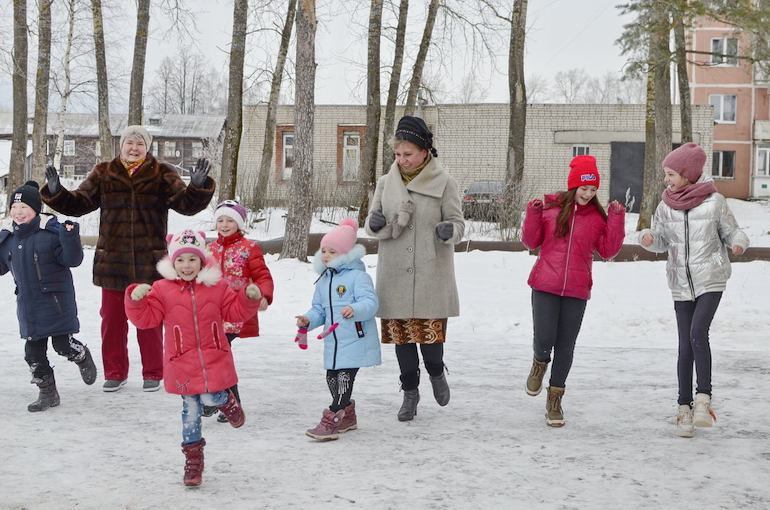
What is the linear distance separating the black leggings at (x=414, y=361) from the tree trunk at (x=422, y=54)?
648 inches

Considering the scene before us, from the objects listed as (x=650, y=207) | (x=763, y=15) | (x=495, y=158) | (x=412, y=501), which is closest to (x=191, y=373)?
(x=412, y=501)

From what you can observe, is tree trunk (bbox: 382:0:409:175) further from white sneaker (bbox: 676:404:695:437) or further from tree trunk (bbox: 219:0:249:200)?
white sneaker (bbox: 676:404:695:437)

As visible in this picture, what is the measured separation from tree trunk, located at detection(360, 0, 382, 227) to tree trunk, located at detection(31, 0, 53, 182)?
24.1ft

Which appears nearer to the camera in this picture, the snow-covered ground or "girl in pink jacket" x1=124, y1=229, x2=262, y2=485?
the snow-covered ground

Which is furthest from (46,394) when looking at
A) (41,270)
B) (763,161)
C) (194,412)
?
(763,161)

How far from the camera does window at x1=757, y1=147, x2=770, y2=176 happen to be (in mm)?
40631

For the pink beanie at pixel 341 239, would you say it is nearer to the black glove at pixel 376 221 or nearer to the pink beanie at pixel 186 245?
the black glove at pixel 376 221

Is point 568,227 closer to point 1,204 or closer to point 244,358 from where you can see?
point 244,358

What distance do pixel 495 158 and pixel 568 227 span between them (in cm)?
2746

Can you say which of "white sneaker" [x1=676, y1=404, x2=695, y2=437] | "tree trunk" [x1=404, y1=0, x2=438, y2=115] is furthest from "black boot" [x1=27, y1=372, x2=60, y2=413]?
"tree trunk" [x1=404, y1=0, x2=438, y2=115]

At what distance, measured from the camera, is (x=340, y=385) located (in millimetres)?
4770

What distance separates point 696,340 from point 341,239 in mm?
2269

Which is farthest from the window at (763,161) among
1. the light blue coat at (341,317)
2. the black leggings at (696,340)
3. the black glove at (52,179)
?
the black glove at (52,179)

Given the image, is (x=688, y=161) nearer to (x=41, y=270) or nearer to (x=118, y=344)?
(x=118, y=344)
